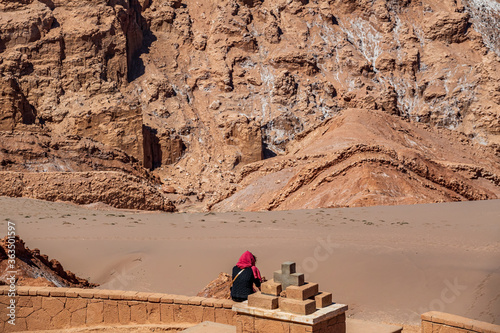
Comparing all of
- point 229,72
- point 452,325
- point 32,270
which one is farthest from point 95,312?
point 229,72

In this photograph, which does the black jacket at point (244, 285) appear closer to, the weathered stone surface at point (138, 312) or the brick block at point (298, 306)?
the weathered stone surface at point (138, 312)

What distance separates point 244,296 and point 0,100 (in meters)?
24.6

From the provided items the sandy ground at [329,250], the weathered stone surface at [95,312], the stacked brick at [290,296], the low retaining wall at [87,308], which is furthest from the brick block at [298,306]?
the sandy ground at [329,250]

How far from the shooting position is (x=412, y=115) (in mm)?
38250

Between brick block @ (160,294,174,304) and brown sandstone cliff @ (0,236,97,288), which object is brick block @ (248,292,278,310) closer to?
brick block @ (160,294,174,304)

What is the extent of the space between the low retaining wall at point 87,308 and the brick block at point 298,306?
1.82 metres

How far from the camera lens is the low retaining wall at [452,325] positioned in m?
5.36

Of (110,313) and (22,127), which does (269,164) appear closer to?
(22,127)

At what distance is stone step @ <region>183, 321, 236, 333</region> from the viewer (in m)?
5.74

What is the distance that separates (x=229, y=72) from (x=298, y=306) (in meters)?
35.4

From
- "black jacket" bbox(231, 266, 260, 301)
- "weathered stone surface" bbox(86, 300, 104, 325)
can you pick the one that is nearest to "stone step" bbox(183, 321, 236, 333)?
"black jacket" bbox(231, 266, 260, 301)

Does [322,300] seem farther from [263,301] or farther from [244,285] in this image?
[244,285]

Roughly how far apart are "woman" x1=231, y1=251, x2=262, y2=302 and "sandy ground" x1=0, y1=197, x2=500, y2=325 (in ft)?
8.28

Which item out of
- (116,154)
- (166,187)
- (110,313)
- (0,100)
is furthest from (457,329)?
(0,100)
